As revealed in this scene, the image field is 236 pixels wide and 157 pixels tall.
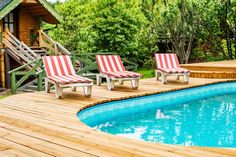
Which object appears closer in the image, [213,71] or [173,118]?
[173,118]

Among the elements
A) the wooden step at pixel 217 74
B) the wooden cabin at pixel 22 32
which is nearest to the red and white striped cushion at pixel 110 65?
the wooden step at pixel 217 74

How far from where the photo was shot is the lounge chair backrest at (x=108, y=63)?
1048 cm

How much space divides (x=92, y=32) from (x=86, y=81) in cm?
882

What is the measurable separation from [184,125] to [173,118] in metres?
0.63

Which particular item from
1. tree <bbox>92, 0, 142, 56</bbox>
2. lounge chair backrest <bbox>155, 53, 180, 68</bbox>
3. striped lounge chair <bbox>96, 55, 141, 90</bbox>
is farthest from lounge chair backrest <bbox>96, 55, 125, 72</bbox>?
tree <bbox>92, 0, 142, 56</bbox>

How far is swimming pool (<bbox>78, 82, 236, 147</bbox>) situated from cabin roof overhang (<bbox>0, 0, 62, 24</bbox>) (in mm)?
9230

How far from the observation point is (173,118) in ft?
26.5

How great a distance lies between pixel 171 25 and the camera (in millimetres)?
18703

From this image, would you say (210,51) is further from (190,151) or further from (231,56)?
(190,151)

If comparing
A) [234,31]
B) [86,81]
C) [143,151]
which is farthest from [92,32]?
[143,151]

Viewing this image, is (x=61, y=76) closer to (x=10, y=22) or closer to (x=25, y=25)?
(x=10, y=22)

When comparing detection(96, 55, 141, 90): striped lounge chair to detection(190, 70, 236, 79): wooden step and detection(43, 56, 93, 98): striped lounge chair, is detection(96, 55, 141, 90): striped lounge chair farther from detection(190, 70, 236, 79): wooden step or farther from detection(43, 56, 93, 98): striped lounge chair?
detection(190, 70, 236, 79): wooden step

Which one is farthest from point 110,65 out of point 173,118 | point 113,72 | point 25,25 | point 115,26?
point 25,25

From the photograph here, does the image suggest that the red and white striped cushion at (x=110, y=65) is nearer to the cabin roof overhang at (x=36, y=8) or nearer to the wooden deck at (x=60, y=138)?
the wooden deck at (x=60, y=138)
